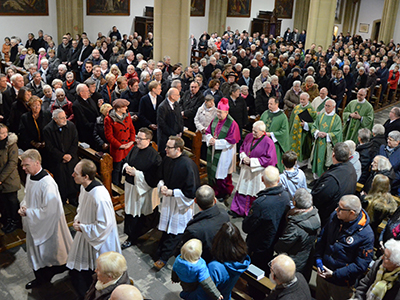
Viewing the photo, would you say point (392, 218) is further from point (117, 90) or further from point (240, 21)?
point (240, 21)

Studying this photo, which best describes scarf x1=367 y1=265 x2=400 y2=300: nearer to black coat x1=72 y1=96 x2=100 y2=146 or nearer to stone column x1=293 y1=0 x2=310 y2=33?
black coat x1=72 y1=96 x2=100 y2=146

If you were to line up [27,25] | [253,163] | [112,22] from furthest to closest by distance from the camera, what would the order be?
[112,22] < [27,25] < [253,163]

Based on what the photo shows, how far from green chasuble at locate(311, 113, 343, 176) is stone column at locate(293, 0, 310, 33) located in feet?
80.1

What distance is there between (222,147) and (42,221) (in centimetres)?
319

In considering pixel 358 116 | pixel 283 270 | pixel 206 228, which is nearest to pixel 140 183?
pixel 206 228

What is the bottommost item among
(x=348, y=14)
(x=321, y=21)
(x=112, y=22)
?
(x=112, y=22)

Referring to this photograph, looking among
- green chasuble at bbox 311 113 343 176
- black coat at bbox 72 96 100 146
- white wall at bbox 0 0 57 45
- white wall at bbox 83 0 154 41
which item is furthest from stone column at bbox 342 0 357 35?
black coat at bbox 72 96 100 146

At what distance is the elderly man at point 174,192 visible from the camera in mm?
5043

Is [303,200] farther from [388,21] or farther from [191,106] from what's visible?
[388,21]

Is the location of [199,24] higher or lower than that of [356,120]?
higher

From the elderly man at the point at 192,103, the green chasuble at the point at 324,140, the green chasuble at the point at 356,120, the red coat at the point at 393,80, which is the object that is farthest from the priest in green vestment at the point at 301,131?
the red coat at the point at 393,80

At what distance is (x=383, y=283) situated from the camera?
342 cm

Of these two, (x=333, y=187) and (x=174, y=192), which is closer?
(x=333, y=187)

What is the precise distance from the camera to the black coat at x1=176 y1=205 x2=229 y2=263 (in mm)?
3945
